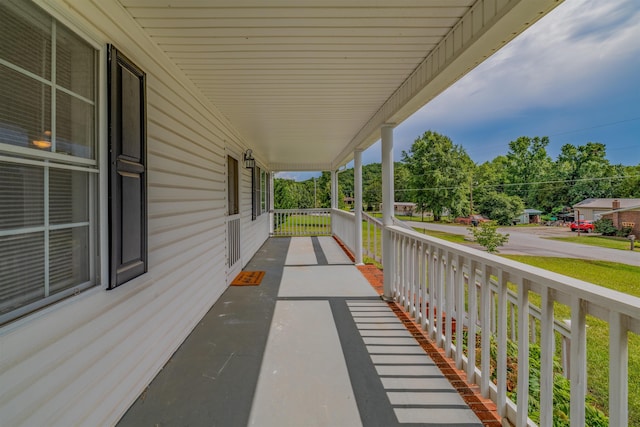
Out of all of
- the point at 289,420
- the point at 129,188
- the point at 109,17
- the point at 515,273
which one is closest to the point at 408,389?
the point at 289,420

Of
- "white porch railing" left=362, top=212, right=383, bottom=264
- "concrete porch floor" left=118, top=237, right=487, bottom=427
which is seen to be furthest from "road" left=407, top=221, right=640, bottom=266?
"white porch railing" left=362, top=212, right=383, bottom=264

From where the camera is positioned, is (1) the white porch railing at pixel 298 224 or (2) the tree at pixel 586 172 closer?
(2) the tree at pixel 586 172

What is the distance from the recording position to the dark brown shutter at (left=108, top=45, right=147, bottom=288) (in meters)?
1.65

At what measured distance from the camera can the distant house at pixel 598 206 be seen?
1.99 meters

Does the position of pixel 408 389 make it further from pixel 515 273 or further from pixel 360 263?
pixel 360 263

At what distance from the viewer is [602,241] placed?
1.96 meters

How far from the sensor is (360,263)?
5688mm

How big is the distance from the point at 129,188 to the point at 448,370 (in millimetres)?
2579

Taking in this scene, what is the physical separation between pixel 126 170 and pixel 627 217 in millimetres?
3223

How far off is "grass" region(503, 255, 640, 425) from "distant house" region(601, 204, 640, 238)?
0.26 m

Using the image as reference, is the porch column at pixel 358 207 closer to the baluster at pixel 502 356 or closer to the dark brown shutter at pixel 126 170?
the baluster at pixel 502 356

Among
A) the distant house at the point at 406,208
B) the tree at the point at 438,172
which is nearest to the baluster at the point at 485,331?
the tree at the point at 438,172

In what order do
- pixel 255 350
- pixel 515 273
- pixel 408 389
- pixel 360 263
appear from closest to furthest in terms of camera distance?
pixel 515 273 < pixel 408 389 < pixel 255 350 < pixel 360 263

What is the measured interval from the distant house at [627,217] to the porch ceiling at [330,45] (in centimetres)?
133
